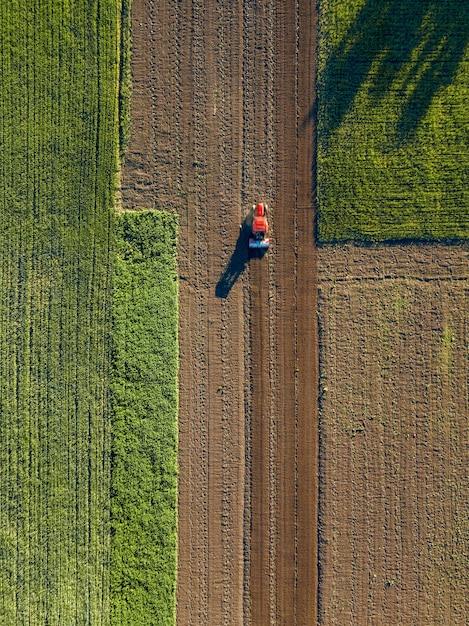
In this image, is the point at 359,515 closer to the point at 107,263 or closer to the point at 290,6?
the point at 107,263

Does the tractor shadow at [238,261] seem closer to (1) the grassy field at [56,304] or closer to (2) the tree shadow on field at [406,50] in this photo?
(1) the grassy field at [56,304]

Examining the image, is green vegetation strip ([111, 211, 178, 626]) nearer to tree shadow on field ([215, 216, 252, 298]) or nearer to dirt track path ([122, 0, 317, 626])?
dirt track path ([122, 0, 317, 626])

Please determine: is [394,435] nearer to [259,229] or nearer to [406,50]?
[259,229]

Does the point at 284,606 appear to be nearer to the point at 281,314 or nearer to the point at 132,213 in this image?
the point at 281,314

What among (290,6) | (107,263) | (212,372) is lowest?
(212,372)

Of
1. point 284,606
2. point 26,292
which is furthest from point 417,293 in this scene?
point 26,292

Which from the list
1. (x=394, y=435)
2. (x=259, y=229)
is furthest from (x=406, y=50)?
(x=394, y=435)

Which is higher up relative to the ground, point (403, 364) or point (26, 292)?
point (26, 292)
